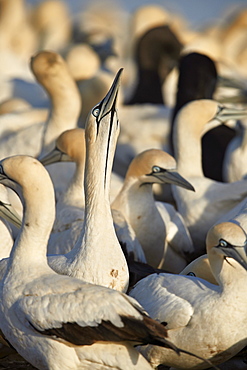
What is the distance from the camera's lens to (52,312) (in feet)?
16.4

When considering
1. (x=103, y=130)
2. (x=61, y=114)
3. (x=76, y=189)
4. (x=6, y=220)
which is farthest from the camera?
(x=61, y=114)

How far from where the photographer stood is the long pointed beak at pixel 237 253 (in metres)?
5.28

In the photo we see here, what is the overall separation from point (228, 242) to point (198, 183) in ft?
9.31

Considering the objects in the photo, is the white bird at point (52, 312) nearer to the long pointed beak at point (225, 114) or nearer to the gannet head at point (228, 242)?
the gannet head at point (228, 242)

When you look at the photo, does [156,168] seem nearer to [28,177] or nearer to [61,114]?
[28,177]

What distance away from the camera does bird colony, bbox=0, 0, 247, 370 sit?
5047 mm

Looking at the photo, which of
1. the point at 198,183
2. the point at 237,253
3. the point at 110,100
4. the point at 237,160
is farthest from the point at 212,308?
the point at 237,160

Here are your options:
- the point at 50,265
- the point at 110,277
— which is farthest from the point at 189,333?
the point at 50,265

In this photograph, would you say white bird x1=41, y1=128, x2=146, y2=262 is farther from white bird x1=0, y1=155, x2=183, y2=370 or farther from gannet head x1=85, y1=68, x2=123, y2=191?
white bird x1=0, y1=155, x2=183, y2=370

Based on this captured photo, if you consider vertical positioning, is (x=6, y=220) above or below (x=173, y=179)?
below

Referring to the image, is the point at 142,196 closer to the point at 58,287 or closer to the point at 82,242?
the point at 82,242

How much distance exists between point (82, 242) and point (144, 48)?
7.66m

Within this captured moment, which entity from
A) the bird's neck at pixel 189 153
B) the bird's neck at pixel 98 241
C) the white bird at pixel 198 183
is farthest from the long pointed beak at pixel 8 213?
the bird's neck at pixel 189 153

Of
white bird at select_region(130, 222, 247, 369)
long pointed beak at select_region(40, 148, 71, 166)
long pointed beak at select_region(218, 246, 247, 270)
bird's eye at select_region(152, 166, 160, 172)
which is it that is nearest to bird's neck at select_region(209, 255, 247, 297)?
white bird at select_region(130, 222, 247, 369)
